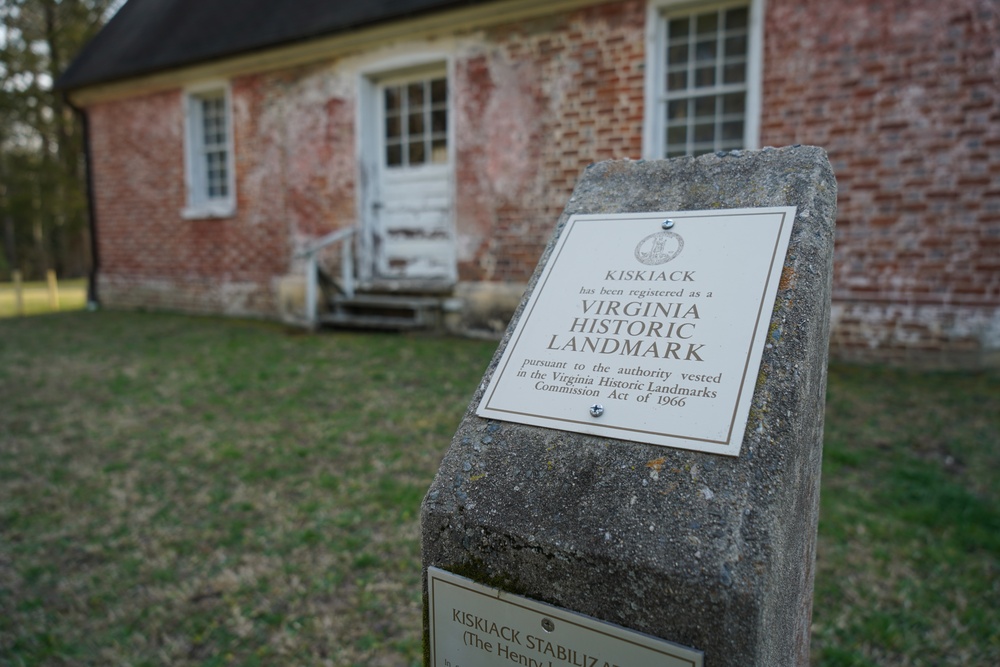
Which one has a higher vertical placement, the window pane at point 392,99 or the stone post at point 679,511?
the window pane at point 392,99

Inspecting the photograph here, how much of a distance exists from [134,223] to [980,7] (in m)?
11.0

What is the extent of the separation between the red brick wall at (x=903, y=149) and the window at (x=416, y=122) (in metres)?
3.75

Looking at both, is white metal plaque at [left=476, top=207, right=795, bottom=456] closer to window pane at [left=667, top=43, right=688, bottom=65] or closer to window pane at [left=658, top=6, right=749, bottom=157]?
window pane at [left=658, top=6, right=749, bottom=157]

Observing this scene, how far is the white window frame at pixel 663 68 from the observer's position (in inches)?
241

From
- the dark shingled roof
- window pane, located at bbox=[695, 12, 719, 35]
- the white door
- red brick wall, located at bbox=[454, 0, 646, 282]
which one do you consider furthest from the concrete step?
window pane, located at bbox=[695, 12, 719, 35]

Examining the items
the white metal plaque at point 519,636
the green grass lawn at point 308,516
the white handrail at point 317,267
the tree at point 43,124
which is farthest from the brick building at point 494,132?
the tree at point 43,124

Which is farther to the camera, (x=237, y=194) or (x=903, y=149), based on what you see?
(x=237, y=194)

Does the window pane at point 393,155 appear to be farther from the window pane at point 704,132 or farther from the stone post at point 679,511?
the stone post at point 679,511

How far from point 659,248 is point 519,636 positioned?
925 mm

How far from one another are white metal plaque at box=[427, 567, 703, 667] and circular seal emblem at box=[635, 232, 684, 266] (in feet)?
2.69

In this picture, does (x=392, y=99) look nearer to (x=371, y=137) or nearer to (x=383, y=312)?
(x=371, y=137)

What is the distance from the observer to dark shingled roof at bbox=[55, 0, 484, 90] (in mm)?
8047

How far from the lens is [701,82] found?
261 inches

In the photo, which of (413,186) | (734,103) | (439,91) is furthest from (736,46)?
(413,186)
